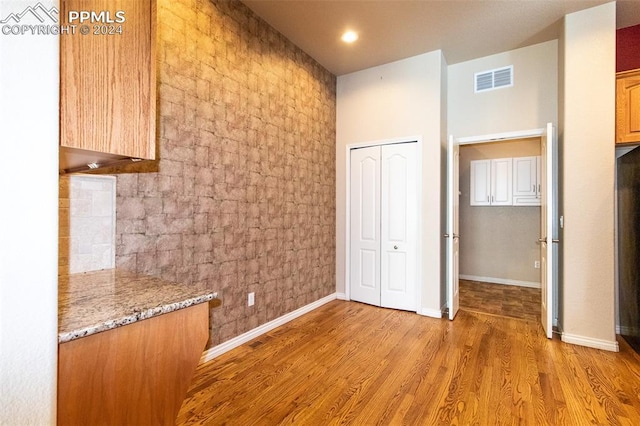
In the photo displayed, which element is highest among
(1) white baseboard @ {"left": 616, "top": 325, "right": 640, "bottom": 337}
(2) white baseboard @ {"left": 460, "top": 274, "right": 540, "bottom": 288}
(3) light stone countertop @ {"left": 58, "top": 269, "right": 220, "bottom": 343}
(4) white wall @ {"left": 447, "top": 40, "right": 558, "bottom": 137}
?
(4) white wall @ {"left": 447, "top": 40, "right": 558, "bottom": 137}

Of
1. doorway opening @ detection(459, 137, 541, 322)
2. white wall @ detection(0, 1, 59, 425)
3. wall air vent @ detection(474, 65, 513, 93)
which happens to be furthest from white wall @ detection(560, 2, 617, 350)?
white wall @ detection(0, 1, 59, 425)

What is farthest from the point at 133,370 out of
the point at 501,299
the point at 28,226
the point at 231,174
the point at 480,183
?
the point at 480,183

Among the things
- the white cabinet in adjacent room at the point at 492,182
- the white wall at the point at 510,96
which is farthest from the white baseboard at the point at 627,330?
the white cabinet in adjacent room at the point at 492,182

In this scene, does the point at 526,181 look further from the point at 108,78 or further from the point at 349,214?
the point at 108,78

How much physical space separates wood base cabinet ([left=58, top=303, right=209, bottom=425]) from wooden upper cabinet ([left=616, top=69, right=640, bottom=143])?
368 centimetres

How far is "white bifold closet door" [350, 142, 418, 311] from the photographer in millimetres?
3717

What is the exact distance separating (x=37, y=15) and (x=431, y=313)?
3.83 meters

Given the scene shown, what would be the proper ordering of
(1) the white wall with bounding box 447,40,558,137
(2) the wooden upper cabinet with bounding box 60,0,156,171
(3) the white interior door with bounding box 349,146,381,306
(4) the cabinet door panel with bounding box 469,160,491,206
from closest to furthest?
(2) the wooden upper cabinet with bounding box 60,0,156,171 → (1) the white wall with bounding box 447,40,558,137 → (3) the white interior door with bounding box 349,146,381,306 → (4) the cabinet door panel with bounding box 469,160,491,206

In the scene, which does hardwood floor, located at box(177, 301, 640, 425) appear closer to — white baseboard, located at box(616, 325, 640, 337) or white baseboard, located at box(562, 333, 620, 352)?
white baseboard, located at box(562, 333, 620, 352)

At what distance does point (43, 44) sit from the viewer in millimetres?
728

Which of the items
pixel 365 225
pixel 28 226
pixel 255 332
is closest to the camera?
pixel 28 226

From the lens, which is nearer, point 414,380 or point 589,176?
point 414,380

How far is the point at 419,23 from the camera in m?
3.00

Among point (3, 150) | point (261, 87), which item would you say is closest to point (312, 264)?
point (261, 87)
